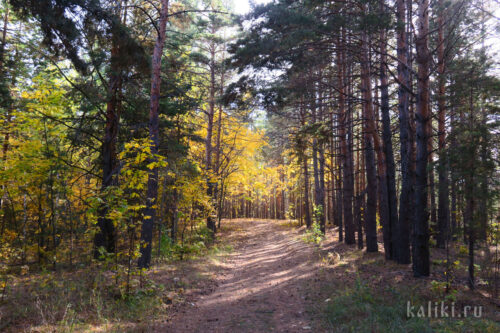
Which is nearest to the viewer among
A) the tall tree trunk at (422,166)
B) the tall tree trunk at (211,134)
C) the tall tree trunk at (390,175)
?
the tall tree trunk at (422,166)

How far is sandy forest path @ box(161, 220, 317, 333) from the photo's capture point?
555 centimetres

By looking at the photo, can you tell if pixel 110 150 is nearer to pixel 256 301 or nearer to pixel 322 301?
pixel 256 301

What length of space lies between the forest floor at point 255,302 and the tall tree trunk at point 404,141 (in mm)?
770

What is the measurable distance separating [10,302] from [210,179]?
1114 centimetres

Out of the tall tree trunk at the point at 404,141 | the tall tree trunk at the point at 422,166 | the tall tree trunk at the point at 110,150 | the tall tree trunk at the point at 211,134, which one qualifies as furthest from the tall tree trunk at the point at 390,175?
the tall tree trunk at the point at 110,150

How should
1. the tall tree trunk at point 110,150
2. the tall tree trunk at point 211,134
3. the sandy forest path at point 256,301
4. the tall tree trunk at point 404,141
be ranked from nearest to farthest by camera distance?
the sandy forest path at point 256,301 < the tall tree trunk at point 404,141 < the tall tree trunk at point 110,150 < the tall tree trunk at point 211,134

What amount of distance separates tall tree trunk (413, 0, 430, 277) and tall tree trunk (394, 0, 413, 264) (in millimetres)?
627

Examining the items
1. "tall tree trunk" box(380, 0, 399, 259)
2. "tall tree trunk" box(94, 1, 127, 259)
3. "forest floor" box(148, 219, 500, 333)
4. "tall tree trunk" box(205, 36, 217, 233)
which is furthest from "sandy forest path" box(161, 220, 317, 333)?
"tall tree trunk" box(205, 36, 217, 233)

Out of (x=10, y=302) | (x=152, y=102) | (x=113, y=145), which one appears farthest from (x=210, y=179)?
(x=10, y=302)

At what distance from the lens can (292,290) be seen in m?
7.80

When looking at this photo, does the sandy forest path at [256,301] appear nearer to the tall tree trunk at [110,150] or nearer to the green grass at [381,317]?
the green grass at [381,317]

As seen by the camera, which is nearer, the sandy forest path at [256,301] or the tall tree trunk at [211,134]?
the sandy forest path at [256,301]

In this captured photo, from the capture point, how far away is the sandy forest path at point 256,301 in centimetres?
555

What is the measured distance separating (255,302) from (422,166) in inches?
232
